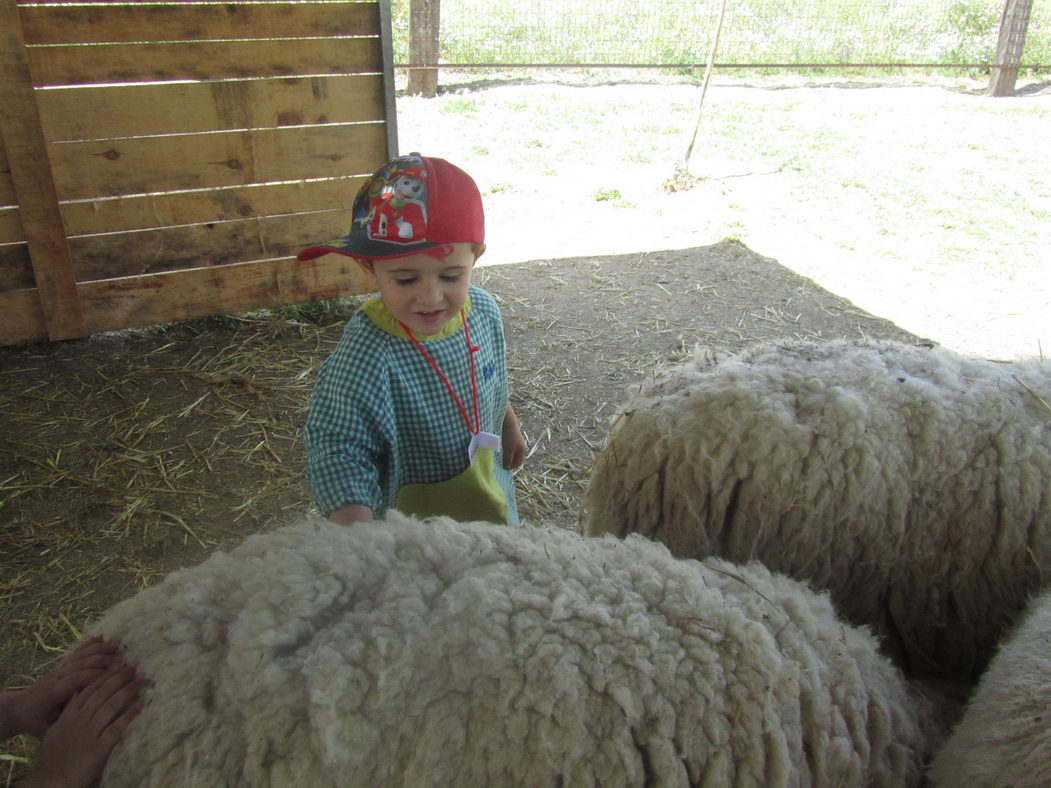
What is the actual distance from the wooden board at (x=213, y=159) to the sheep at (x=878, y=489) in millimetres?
3493

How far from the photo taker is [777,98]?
12.2 m

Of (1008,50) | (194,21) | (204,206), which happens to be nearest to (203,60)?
(194,21)

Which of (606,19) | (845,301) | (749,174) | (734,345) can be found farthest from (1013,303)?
(606,19)

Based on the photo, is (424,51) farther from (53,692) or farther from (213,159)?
(53,692)

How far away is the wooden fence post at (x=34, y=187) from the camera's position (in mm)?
3889

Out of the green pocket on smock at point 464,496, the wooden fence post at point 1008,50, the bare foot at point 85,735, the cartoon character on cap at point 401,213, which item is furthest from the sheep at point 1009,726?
the wooden fence post at point 1008,50

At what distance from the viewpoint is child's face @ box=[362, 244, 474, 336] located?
1.70 m

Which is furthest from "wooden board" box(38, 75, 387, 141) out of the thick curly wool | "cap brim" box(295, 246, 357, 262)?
the thick curly wool

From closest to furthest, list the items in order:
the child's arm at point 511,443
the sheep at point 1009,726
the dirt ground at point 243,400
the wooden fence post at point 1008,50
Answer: the sheep at point 1009,726
the child's arm at point 511,443
the dirt ground at point 243,400
the wooden fence post at point 1008,50

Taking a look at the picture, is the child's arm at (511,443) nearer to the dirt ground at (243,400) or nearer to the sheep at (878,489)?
the sheep at (878,489)

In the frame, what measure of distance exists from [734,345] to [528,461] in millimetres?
1765

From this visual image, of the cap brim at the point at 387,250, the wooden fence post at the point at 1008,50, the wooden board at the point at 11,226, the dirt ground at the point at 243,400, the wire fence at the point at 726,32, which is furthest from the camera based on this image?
the wire fence at the point at 726,32

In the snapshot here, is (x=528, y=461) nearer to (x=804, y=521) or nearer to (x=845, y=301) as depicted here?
(x=804, y=521)

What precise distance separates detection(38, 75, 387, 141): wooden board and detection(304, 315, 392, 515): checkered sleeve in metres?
3.25
